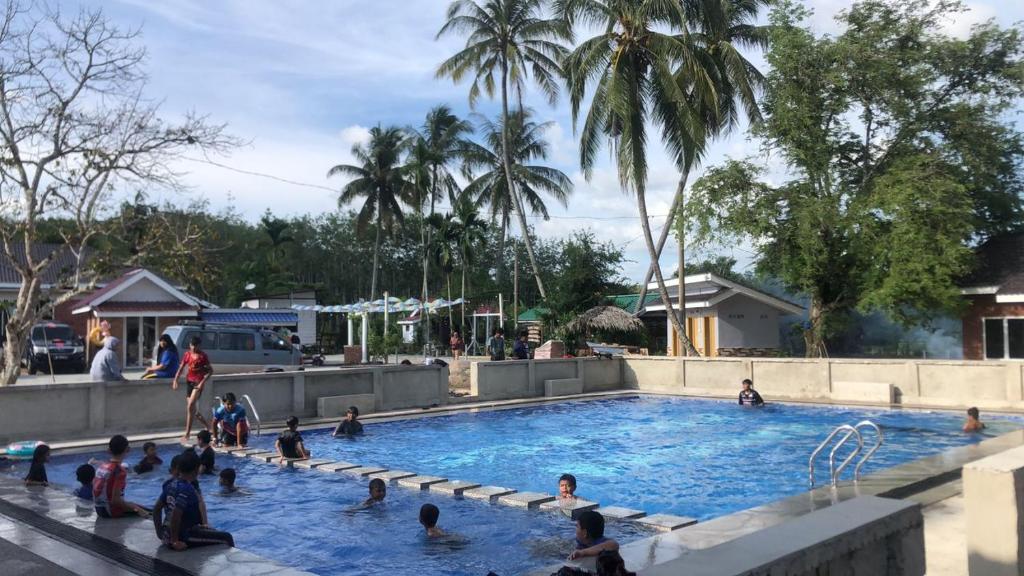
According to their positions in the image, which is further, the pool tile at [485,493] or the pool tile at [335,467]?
the pool tile at [335,467]

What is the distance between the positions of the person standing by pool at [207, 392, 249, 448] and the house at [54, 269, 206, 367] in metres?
20.4

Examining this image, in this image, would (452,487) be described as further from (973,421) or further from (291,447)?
(973,421)

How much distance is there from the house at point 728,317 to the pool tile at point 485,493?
2052 cm

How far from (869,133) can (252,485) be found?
23.6 metres

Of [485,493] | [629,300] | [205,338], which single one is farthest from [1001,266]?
[205,338]

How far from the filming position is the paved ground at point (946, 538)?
21.9ft

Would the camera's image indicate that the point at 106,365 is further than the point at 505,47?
No

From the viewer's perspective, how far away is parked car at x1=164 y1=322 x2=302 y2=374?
75.0 feet

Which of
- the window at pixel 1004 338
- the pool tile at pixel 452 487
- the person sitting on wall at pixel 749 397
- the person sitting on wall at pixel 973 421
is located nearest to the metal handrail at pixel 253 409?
the pool tile at pixel 452 487

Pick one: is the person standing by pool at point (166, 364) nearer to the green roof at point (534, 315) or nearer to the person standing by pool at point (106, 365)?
the person standing by pool at point (106, 365)

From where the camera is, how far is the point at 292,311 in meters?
39.5

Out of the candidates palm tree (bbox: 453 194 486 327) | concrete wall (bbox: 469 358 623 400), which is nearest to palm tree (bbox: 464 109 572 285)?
palm tree (bbox: 453 194 486 327)

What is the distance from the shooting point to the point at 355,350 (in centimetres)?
3400

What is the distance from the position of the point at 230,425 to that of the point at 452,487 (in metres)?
5.80
